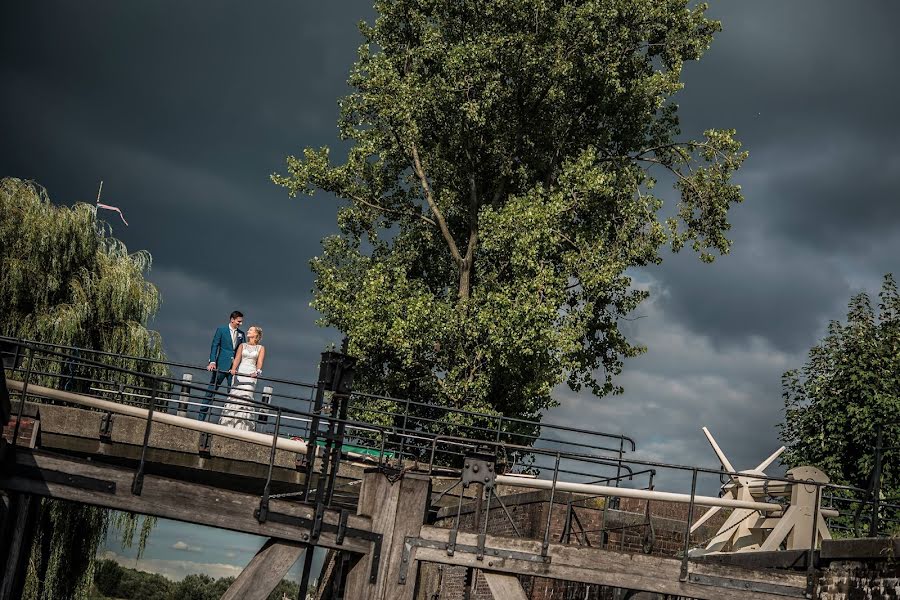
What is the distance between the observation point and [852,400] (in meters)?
24.6

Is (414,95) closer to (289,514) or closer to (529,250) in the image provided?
(529,250)

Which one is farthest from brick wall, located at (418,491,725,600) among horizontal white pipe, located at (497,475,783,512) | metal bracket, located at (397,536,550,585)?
metal bracket, located at (397,536,550,585)

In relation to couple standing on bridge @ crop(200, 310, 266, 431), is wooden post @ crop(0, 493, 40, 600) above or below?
below

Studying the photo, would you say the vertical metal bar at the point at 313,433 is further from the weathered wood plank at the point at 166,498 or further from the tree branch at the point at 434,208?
the tree branch at the point at 434,208

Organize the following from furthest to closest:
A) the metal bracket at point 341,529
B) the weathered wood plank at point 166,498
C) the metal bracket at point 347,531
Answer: the metal bracket at point 341,529, the metal bracket at point 347,531, the weathered wood plank at point 166,498

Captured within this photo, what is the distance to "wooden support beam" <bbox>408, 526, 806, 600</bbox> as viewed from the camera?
458 inches

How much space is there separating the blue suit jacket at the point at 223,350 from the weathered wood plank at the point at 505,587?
658 centimetres

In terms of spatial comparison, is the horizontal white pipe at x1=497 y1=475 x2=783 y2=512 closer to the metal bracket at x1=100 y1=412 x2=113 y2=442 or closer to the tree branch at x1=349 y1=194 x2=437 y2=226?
the metal bracket at x1=100 y1=412 x2=113 y2=442

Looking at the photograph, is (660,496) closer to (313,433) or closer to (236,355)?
(313,433)

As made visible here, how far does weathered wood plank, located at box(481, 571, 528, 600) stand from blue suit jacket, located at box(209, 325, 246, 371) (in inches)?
259

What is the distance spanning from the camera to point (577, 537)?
15.6 metres

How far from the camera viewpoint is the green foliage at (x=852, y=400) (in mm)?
23531

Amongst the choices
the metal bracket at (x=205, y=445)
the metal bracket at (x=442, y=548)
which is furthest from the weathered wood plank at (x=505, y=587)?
the metal bracket at (x=205, y=445)

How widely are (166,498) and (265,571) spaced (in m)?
1.25
